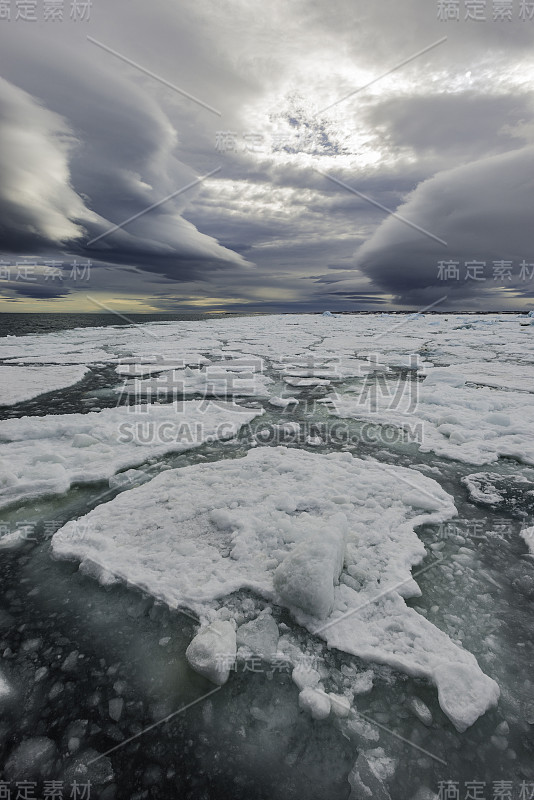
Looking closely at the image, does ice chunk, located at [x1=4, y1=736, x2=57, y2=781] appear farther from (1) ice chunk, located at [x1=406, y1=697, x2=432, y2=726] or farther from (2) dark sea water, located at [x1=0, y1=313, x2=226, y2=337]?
(2) dark sea water, located at [x1=0, y1=313, x2=226, y2=337]

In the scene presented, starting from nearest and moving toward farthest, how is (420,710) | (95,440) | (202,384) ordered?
(420,710), (95,440), (202,384)

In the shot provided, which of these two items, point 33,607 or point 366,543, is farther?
point 366,543

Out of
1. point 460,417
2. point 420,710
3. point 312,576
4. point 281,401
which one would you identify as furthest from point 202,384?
point 420,710

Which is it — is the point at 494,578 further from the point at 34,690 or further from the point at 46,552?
the point at 46,552

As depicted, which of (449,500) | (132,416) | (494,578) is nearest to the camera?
(494,578)


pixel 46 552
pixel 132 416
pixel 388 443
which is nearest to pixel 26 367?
pixel 132 416

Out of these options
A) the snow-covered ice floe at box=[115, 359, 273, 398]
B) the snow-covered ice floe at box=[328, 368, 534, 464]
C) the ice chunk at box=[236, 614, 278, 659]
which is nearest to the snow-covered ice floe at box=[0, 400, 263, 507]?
the snow-covered ice floe at box=[115, 359, 273, 398]

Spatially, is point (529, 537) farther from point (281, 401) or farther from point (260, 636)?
point (281, 401)

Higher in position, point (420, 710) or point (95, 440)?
point (95, 440)
